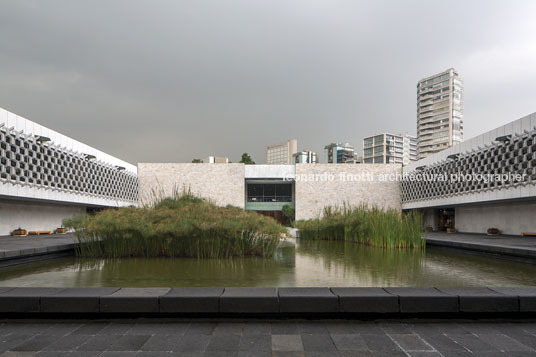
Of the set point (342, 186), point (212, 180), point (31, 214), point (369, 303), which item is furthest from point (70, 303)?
point (342, 186)

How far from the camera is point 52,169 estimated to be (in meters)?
16.1

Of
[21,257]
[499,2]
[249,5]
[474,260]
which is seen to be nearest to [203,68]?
[249,5]

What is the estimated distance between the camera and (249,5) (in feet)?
44.4

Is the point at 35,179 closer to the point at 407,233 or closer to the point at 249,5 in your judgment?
the point at 249,5

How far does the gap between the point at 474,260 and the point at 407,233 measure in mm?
2164

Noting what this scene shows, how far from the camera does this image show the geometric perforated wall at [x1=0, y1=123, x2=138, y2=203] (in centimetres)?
1333

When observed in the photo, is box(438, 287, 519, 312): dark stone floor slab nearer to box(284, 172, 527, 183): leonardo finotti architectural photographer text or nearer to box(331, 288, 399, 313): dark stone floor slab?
box(331, 288, 399, 313): dark stone floor slab

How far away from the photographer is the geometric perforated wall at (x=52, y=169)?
13325 millimetres

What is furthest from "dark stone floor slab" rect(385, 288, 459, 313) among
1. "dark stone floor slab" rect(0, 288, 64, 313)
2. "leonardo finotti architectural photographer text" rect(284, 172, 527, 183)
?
"leonardo finotti architectural photographer text" rect(284, 172, 527, 183)

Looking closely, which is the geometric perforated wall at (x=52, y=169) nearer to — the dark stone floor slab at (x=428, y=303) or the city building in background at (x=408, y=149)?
the dark stone floor slab at (x=428, y=303)

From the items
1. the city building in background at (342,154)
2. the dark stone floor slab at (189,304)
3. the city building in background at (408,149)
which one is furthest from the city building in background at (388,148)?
the dark stone floor slab at (189,304)

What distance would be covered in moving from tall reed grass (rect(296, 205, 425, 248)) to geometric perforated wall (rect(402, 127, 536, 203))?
732 centimetres

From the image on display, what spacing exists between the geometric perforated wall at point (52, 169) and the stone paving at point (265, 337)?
13192mm

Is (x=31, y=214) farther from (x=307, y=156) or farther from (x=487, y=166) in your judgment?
(x=307, y=156)
